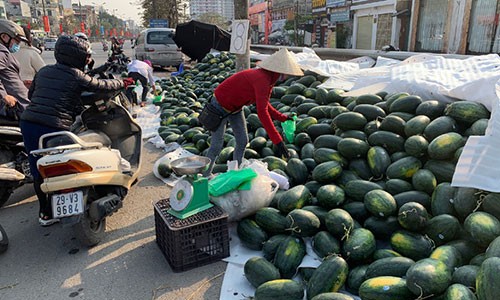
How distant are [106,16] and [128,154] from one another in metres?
157

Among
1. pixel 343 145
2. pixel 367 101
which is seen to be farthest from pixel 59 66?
pixel 367 101

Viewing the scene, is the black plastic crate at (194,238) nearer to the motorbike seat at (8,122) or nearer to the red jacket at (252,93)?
the red jacket at (252,93)

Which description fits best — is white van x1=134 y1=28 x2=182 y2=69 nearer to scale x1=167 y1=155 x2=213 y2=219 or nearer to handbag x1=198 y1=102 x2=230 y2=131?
handbag x1=198 y1=102 x2=230 y2=131

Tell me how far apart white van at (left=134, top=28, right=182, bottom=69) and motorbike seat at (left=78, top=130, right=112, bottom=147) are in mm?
14570

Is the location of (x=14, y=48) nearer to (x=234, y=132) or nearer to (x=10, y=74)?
(x=10, y=74)

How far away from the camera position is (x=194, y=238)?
3.43 meters

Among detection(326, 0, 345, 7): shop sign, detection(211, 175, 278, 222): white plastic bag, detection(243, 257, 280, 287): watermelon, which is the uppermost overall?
detection(326, 0, 345, 7): shop sign

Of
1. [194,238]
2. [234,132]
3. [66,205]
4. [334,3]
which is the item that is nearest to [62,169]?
[66,205]

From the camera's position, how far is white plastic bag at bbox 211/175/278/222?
385 centimetres

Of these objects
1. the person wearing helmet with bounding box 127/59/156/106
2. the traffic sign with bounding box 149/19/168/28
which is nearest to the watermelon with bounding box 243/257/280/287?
the person wearing helmet with bounding box 127/59/156/106

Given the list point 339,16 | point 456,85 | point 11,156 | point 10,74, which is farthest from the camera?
point 339,16

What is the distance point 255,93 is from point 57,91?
209cm

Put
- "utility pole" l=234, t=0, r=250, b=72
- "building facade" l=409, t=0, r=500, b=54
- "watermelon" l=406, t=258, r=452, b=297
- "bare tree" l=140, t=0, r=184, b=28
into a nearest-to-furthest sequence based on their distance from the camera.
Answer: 1. "watermelon" l=406, t=258, r=452, b=297
2. "utility pole" l=234, t=0, r=250, b=72
3. "building facade" l=409, t=0, r=500, b=54
4. "bare tree" l=140, t=0, r=184, b=28

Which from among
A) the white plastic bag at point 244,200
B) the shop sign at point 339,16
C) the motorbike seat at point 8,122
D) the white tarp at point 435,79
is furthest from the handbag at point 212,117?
the shop sign at point 339,16
